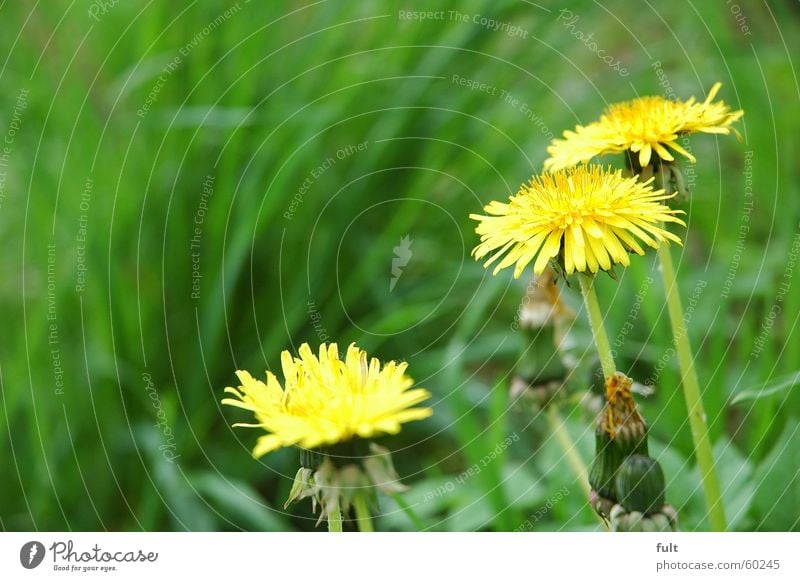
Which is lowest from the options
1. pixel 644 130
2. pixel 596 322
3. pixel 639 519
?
pixel 639 519

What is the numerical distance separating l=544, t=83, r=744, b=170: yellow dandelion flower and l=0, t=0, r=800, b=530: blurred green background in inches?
11.4

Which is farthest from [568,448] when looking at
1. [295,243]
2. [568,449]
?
[295,243]

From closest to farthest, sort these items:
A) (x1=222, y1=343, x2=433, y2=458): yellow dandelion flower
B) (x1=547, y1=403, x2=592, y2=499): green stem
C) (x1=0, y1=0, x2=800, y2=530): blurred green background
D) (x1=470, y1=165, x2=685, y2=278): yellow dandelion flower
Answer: (x1=222, y1=343, x2=433, y2=458): yellow dandelion flower < (x1=470, y1=165, x2=685, y2=278): yellow dandelion flower < (x1=547, y1=403, x2=592, y2=499): green stem < (x1=0, y1=0, x2=800, y2=530): blurred green background

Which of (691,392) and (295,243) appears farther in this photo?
(295,243)

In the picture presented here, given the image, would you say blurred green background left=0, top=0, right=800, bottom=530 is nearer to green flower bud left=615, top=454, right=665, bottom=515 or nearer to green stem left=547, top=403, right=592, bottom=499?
green stem left=547, top=403, right=592, bottom=499

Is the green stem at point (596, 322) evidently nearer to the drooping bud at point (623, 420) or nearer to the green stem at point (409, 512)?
the drooping bud at point (623, 420)

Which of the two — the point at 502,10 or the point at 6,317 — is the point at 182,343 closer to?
the point at 6,317

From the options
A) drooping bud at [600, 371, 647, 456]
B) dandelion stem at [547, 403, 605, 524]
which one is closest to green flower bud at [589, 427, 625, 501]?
drooping bud at [600, 371, 647, 456]

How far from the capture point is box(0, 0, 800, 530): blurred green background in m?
1.07

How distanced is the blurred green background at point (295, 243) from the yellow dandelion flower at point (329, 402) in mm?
398

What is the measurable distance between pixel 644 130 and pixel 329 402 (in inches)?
13.2

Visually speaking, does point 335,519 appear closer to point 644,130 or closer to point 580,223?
point 580,223

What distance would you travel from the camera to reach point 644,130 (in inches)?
27.0

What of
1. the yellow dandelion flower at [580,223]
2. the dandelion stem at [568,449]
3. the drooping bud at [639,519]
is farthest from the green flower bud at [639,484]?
the dandelion stem at [568,449]
